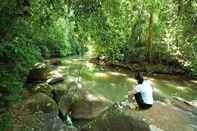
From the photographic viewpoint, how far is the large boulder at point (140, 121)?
905cm

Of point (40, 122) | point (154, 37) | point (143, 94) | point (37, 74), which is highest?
point (154, 37)

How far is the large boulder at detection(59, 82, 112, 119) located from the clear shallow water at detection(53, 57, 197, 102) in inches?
150

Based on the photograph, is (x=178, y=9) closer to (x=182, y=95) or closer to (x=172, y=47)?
(x=182, y=95)

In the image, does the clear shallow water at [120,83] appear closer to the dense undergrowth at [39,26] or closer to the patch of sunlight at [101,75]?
the patch of sunlight at [101,75]

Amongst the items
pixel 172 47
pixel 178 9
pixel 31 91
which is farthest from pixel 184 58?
pixel 178 9

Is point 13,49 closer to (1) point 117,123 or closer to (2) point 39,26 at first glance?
Answer: (2) point 39,26

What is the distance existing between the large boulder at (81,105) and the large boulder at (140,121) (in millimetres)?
3151

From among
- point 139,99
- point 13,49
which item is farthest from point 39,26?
point 139,99

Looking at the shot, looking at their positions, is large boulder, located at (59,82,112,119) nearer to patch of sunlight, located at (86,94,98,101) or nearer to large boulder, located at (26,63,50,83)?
patch of sunlight, located at (86,94,98,101)

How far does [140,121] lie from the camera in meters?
9.13

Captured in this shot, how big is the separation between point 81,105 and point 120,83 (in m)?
A: 9.59

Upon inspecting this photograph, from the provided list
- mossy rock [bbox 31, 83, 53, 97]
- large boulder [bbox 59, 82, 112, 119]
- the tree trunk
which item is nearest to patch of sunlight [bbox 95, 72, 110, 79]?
the tree trunk

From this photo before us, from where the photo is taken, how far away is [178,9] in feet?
33.1

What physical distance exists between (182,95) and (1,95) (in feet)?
45.3
